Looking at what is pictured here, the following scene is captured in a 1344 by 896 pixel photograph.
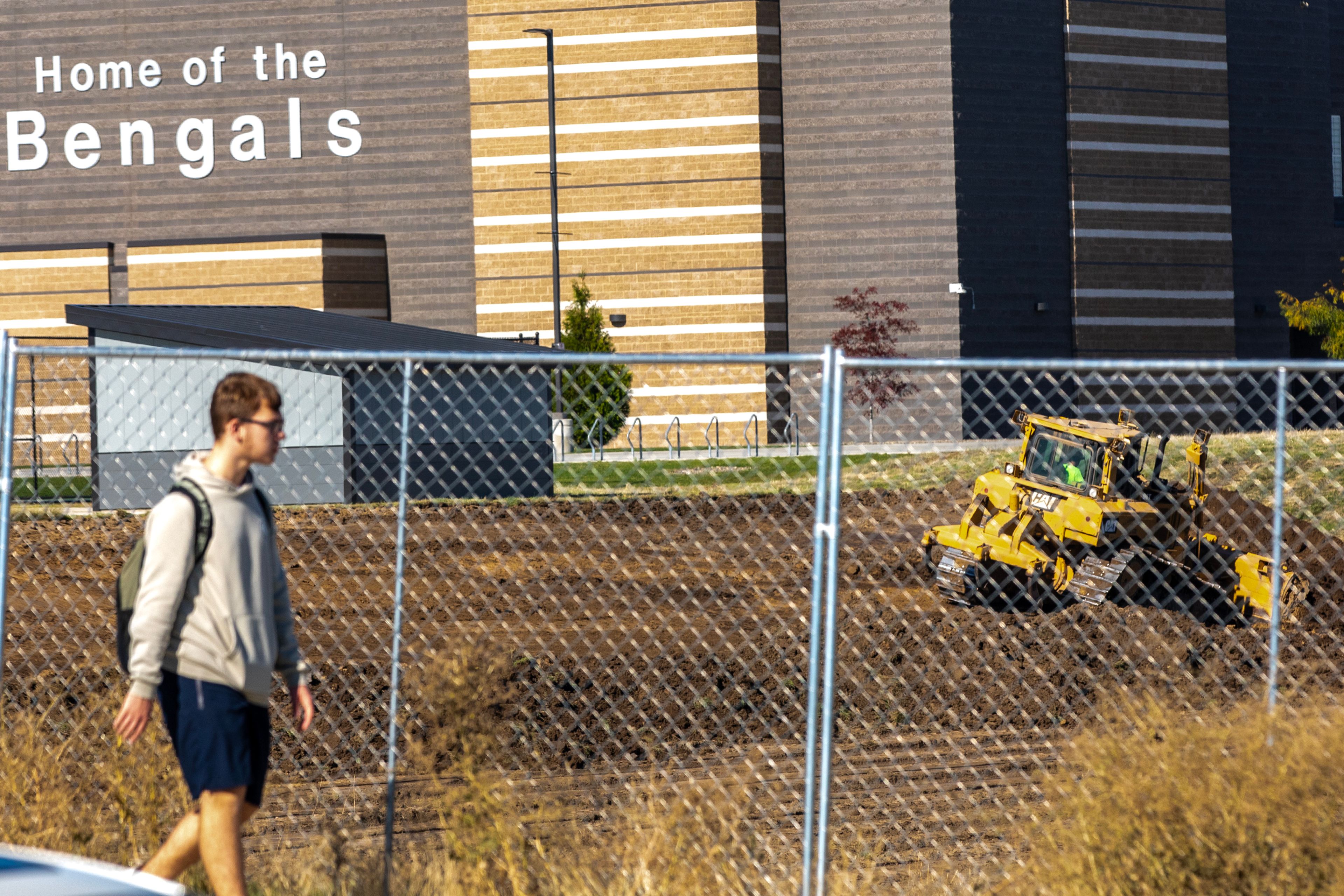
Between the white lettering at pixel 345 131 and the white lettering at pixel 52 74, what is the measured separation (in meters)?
8.35

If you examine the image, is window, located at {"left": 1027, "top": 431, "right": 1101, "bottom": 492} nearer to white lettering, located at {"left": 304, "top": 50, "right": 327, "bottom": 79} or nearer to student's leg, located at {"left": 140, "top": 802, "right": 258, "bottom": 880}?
student's leg, located at {"left": 140, "top": 802, "right": 258, "bottom": 880}

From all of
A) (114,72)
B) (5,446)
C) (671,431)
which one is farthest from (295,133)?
(5,446)

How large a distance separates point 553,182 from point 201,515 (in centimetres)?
3450

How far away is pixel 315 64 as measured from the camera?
132 ft

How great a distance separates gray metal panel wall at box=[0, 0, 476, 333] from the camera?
131 ft

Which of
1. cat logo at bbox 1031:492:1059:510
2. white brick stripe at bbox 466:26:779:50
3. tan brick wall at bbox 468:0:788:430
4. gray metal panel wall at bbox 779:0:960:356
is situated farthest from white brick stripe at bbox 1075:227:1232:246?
cat logo at bbox 1031:492:1059:510

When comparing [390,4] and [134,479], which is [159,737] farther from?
[390,4]

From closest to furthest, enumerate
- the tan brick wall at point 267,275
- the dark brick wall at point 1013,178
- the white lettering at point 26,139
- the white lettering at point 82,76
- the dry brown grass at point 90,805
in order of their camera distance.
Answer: the dry brown grass at point 90,805 → the dark brick wall at point 1013,178 → the tan brick wall at point 267,275 → the white lettering at point 82,76 → the white lettering at point 26,139

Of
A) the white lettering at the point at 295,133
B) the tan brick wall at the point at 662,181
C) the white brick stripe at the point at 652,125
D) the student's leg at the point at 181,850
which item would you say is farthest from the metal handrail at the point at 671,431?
the student's leg at the point at 181,850

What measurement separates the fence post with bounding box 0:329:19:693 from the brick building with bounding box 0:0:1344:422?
31.4 meters

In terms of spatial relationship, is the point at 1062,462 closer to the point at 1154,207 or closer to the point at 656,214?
the point at 656,214

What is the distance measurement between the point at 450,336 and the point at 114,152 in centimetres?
1804

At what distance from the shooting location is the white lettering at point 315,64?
40.2m

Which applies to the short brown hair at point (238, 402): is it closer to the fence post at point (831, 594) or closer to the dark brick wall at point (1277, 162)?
the fence post at point (831, 594)
